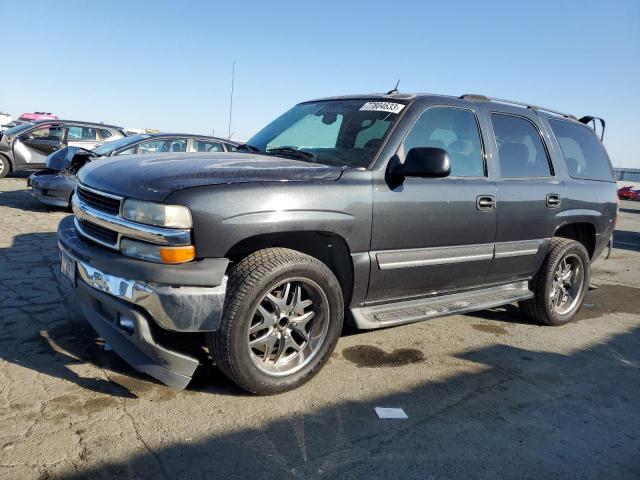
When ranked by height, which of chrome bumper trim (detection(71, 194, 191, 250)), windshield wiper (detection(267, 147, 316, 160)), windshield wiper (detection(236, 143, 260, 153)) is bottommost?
chrome bumper trim (detection(71, 194, 191, 250))

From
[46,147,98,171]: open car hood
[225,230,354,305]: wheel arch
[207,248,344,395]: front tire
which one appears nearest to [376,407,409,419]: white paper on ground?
[207,248,344,395]: front tire

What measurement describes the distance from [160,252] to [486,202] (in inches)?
98.8

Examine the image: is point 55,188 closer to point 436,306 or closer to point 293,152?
point 293,152

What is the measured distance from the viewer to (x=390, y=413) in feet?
9.65

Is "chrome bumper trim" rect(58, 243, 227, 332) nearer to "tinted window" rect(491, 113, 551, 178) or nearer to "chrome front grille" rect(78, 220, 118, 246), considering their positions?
"chrome front grille" rect(78, 220, 118, 246)

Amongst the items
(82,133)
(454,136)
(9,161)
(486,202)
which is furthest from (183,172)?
(9,161)

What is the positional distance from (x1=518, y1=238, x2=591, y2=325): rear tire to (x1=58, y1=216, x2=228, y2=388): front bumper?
10.6 ft

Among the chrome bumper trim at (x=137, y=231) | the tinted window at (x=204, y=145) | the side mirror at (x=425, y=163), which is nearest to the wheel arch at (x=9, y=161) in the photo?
the tinted window at (x=204, y=145)

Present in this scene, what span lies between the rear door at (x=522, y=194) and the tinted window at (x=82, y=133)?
1065cm

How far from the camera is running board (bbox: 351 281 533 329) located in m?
3.40

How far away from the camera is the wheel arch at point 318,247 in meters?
3.00

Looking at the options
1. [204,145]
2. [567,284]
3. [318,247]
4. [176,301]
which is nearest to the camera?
[176,301]

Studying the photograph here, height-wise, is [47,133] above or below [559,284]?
above

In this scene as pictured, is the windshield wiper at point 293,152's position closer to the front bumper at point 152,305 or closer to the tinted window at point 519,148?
the front bumper at point 152,305
